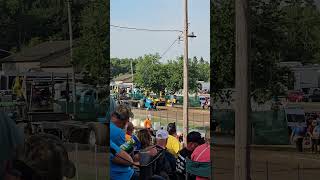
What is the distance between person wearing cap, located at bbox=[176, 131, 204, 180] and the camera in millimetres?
4070

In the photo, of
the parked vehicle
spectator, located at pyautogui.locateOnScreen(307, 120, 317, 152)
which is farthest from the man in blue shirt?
spectator, located at pyautogui.locateOnScreen(307, 120, 317, 152)

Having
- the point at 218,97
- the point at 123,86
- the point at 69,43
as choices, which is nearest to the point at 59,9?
the point at 69,43

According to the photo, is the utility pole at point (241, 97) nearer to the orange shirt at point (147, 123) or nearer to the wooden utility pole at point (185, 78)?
the wooden utility pole at point (185, 78)

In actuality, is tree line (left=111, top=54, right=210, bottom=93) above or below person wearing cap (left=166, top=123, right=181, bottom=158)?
above

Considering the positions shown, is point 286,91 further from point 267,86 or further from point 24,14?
point 24,14

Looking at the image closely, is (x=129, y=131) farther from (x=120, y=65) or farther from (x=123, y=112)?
(x=120, y=65)

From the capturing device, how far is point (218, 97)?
3.92 metres

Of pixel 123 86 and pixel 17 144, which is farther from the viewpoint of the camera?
pixel 123 86

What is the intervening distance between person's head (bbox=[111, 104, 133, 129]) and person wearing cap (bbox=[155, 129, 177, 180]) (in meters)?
0.34

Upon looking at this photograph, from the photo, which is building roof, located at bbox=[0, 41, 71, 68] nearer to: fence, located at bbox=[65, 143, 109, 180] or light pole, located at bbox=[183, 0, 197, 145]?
fence, located at bbox=[65, 143, 109, 180]

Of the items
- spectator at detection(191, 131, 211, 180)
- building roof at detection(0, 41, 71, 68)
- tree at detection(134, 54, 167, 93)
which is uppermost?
building roof at detection(0, 41, 71, 68)

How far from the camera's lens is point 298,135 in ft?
12.5

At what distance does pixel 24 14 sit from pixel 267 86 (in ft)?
6.83

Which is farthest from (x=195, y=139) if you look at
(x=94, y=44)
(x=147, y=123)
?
(x=94, y=44)
